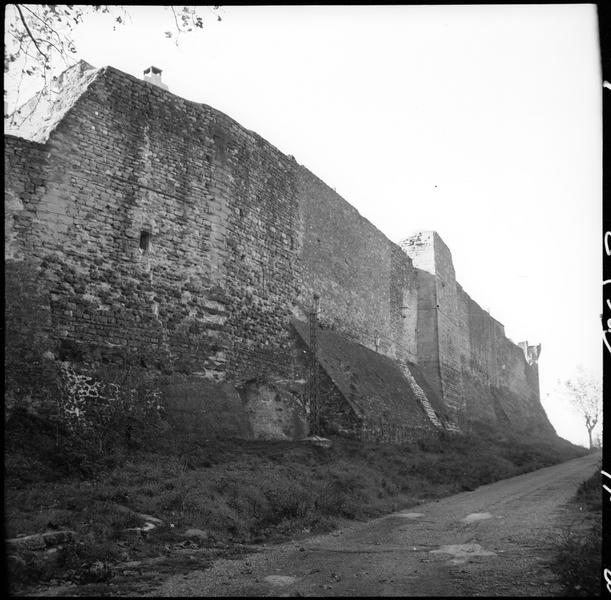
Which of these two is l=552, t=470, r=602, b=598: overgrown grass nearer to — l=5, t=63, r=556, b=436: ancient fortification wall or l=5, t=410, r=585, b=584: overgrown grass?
l=5, t=410, r=585, b=584: overgrown grass

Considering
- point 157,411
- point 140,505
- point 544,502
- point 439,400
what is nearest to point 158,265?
point 157,411

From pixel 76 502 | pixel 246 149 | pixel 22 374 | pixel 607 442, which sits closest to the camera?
pixel 607 442

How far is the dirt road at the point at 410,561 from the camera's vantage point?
518 cm

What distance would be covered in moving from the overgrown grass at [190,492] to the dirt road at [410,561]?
2.50 feet

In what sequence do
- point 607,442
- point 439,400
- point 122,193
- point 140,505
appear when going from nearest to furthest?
point 607,442 < point 140,505 < point 122,193 < point 439,400

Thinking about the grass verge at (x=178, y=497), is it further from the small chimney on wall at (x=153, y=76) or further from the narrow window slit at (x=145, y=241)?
the small chimney on wall at (x=153, y=76)

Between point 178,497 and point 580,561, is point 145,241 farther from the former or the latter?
point 580,561

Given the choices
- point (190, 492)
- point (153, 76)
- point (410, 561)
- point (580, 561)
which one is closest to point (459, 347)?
point (153, 76)

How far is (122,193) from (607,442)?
957cm

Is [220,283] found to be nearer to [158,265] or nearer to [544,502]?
[158,265]

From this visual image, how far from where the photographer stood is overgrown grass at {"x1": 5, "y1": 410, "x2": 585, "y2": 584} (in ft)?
21.0

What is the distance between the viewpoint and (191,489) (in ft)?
26.9

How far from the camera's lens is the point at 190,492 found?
8.09m

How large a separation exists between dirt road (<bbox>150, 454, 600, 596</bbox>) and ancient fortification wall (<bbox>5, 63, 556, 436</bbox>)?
452 centimetres
